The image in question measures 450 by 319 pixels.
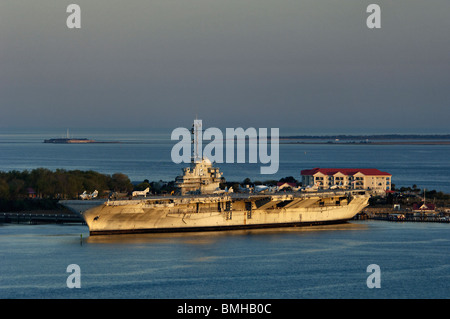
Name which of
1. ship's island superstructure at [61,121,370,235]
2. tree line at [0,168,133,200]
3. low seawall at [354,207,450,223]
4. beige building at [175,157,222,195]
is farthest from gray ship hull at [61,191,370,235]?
tree line at [0,168,133,200]

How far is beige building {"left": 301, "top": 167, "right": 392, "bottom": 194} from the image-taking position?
65125 millimetres

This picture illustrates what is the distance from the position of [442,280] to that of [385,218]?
64.5ft

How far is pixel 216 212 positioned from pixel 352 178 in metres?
24.8

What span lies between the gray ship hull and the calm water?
1.00 m

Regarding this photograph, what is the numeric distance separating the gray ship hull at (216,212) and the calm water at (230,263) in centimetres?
100

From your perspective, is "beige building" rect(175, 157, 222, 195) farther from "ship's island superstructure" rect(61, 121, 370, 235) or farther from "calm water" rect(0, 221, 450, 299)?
"calm water" rect(0, 221, 450, 299)

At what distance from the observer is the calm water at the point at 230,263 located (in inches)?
1142

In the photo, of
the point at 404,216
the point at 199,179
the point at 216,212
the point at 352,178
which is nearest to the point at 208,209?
the point at 216,212

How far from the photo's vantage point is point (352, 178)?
6600cm

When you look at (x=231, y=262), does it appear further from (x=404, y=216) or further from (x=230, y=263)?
(x=404, y=216)

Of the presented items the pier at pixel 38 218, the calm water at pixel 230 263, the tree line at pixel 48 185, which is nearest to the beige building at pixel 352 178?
the tree line at pixel 48 185
